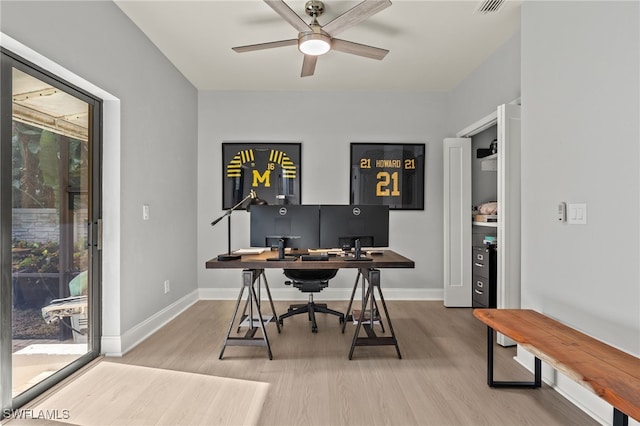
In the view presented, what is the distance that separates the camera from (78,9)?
2270mm

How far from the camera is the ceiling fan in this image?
2234mm

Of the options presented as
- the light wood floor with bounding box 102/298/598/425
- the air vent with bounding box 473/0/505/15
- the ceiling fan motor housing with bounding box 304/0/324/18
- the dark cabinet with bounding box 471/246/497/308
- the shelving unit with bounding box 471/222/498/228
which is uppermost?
the air vent with bounding box 473/0/505/15

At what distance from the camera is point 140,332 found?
9.84ft

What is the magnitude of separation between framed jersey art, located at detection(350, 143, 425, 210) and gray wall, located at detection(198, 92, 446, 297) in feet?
0.33

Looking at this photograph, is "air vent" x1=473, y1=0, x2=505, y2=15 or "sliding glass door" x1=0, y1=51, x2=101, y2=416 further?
"air vent" x1=473, y1=0, x2=505, y2=15

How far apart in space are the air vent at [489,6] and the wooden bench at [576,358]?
7.39ft

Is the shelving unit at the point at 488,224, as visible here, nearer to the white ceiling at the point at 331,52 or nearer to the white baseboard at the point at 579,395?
the white baseboard at the point at 579,395

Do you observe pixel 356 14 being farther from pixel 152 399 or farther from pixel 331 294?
pixel 331 294

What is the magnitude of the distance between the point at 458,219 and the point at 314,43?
2641mm

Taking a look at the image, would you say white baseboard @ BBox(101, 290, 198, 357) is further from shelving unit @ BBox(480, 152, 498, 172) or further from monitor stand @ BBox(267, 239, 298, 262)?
shelving unit @ BBox(480, 152, 498, 172)

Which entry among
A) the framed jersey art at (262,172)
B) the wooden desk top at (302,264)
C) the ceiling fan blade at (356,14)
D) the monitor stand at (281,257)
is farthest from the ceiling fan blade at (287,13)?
the framed jersey art at (262,172)

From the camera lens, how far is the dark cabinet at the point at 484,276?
374 cm

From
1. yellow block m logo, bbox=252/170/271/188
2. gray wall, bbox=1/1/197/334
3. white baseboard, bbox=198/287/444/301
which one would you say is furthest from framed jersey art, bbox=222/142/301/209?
white baseboard, bbox=198/287/444/301

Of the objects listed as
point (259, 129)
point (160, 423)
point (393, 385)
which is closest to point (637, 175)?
point (393, 385)
